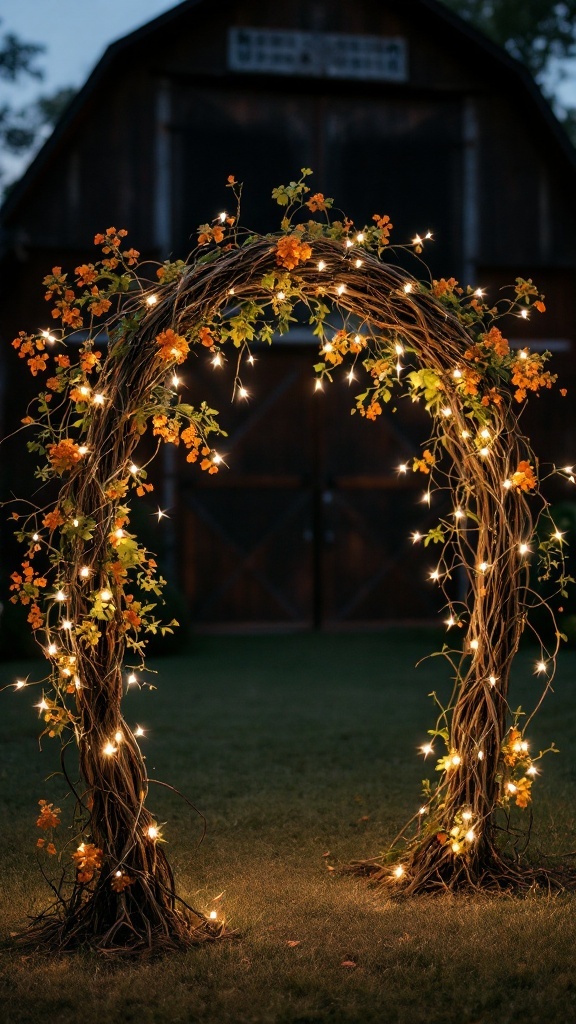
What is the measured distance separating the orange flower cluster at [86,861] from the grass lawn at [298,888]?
20cm

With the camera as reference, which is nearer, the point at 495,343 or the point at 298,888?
the point at 495,343

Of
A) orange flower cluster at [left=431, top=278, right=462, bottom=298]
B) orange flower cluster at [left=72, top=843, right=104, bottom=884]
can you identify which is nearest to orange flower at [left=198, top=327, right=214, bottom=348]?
orange flower cluster at [left=431, top=278, right=462, bottom=298]

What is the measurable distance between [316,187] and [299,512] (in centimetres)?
306

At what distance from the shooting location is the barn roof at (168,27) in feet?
34.7

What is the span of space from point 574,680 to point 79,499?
5.89m

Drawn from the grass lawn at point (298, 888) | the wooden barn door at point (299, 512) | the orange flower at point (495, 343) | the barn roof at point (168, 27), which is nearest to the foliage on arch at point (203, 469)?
the orange flower at point (495, 343)

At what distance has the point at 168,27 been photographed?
1092 cm

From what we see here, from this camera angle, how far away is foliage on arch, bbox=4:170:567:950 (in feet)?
10.5

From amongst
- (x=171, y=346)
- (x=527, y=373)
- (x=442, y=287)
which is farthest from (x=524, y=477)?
(x=171, y=346)

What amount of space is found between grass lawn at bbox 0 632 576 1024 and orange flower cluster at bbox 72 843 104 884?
20cm

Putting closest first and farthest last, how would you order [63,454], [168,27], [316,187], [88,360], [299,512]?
[63,454] → [88,360] → [168,27] → [316,187] → [299,512]

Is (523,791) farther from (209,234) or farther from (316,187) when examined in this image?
(316,187)

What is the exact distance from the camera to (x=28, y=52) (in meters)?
18.7

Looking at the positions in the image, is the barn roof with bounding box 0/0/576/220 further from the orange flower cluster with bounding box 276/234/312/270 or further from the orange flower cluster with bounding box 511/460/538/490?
the orange flower cluster with bounding box 511/460/538/490
